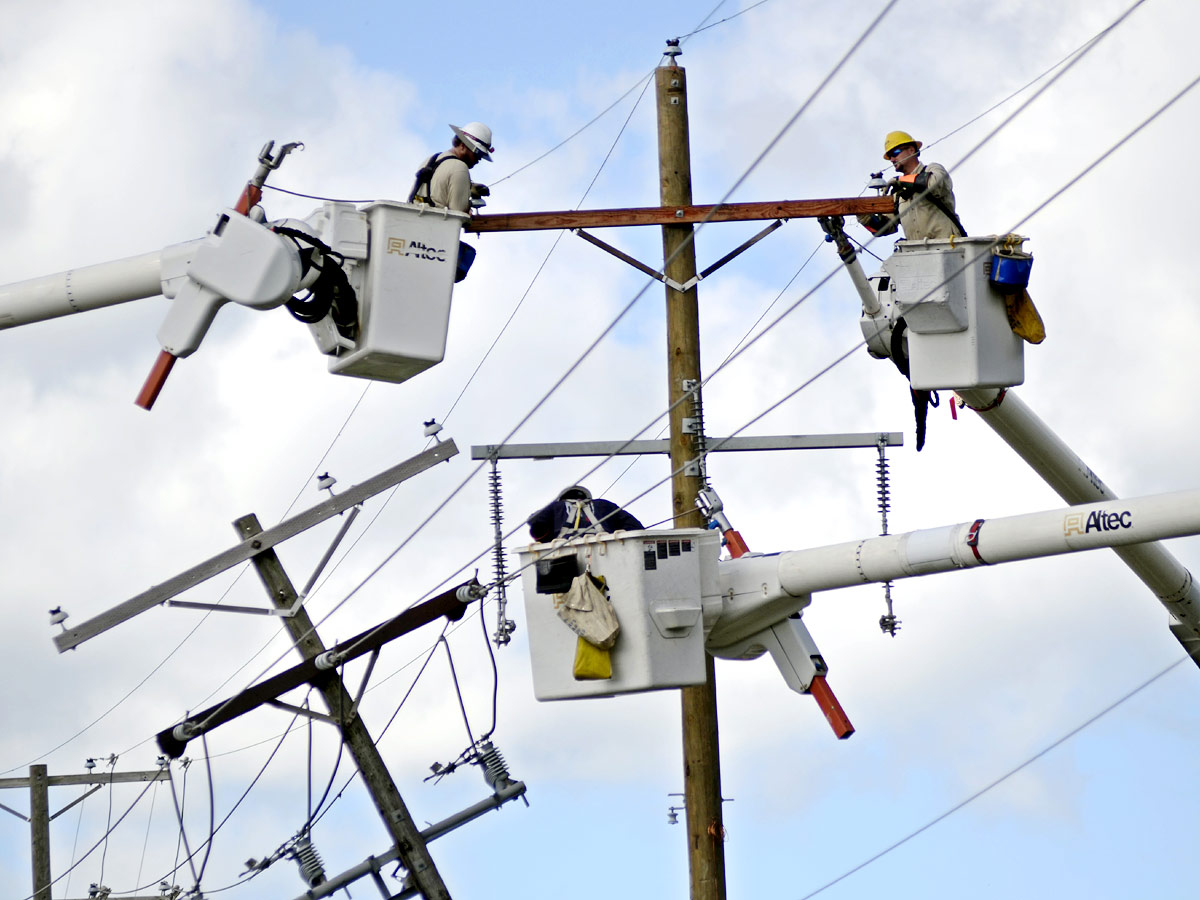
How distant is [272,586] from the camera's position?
50.8 feet

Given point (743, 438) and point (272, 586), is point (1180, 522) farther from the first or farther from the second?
point (272, 586)

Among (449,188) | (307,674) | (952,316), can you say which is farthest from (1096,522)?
(307,674)

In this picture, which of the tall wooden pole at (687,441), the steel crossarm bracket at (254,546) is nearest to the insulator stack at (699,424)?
the tall wooden pole at (687,441)

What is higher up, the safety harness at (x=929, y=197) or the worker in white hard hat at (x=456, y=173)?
the worker in white hard hat at (x=456, y=173)

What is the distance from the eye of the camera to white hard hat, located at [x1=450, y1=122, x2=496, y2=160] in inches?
519

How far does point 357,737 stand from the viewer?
15586 millimetres

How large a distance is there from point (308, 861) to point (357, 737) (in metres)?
0.91

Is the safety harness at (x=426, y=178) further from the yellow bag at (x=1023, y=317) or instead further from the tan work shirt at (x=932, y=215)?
the yellow bag at (x=1023, y=317)

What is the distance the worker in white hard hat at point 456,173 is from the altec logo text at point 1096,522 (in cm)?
376

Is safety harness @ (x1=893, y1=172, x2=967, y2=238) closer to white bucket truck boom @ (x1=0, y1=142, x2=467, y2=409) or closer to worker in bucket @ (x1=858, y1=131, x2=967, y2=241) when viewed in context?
worker in bucket @ (x1=858, y1=131, x2=967, y2=241)

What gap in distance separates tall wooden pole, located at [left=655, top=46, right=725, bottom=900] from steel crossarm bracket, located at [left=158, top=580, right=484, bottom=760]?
6.21ft

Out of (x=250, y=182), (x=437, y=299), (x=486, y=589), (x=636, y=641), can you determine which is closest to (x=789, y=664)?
(x=636, y=641)

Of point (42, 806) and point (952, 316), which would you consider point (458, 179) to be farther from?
point (42, 806)

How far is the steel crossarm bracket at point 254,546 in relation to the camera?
1491 cm
